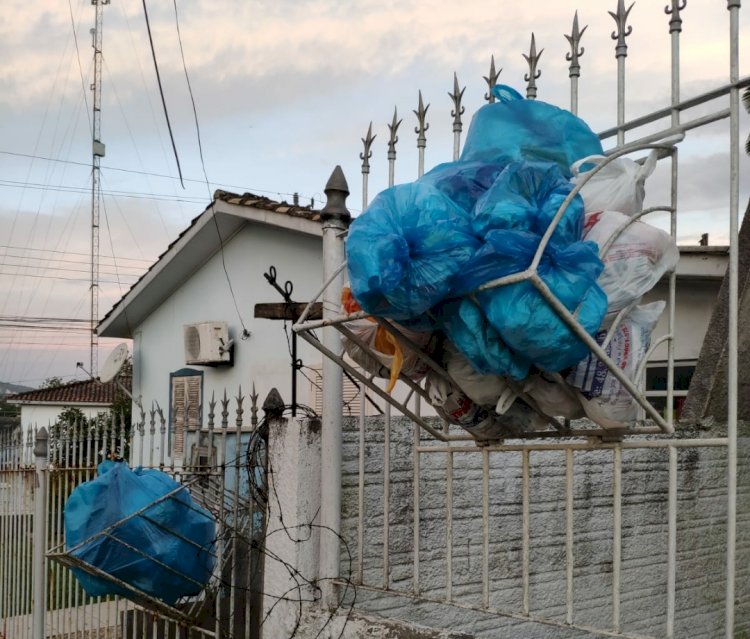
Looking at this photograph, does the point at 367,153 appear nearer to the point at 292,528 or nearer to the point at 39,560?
the point at 292,528

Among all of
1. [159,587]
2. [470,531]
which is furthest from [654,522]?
[159,587]

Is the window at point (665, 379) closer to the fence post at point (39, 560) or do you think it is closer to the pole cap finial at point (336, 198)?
the pole cap finial at point (336, 198)

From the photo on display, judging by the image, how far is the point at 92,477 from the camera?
580 centimetres

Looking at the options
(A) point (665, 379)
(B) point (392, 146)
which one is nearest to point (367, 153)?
(B) point (392, 146)

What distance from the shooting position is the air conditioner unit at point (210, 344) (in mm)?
12281

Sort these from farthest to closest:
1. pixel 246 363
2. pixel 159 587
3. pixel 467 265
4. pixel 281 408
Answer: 1. pixel 246 363
2. pixel 159 587
3. pixel 281 408
4. pixel 467 265

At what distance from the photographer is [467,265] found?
2.24 meters

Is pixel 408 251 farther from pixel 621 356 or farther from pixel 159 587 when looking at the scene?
pixel 159 587

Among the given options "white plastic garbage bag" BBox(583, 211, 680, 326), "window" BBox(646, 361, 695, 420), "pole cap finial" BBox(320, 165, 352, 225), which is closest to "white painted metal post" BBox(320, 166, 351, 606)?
"pole cap finial" BBox(320, 165, 352, 225)

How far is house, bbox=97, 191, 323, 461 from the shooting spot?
1107 centimetres

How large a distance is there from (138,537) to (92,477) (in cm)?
150

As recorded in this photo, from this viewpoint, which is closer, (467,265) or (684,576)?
(467,265)

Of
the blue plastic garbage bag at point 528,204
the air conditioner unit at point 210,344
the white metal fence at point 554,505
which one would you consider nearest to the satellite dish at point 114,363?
the air conditioner unit at point 210,344

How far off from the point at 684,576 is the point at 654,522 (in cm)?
65
